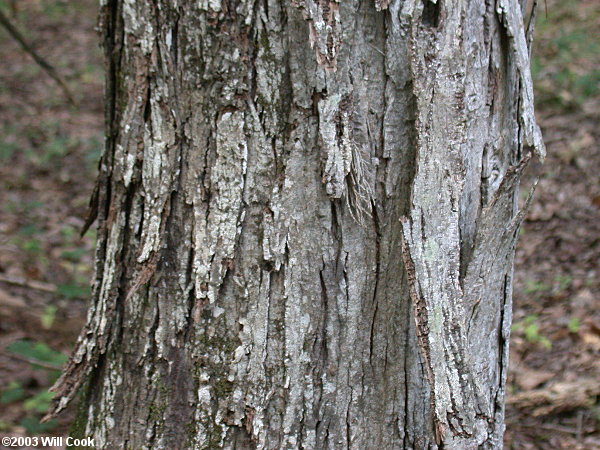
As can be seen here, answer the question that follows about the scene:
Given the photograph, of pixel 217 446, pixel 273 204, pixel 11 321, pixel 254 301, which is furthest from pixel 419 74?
pixel 11 321

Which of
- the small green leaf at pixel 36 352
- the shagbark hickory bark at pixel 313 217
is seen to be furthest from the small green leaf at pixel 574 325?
the small green leaf at pixel 36 352

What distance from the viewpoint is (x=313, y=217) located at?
1.58 meters

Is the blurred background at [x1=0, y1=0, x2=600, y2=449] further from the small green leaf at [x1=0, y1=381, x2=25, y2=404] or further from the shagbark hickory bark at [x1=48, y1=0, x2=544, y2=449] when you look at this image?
the shagbark hickory bark at [x1=48, y1=0, x2=544, y2=449]

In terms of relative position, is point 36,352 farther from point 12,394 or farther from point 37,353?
point 12,394

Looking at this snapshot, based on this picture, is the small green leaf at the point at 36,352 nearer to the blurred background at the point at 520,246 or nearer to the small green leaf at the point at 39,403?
the blurred background at the point at 520,246

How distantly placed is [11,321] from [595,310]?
132 inches

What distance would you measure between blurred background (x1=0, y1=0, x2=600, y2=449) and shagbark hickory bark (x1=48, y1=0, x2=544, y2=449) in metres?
1.23

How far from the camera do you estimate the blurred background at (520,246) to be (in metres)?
2.83

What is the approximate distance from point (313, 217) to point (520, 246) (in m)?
3.01

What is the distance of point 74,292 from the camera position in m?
3.26

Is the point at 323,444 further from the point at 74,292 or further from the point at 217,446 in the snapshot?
the point at 74,292

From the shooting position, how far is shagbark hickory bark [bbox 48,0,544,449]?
1496mm

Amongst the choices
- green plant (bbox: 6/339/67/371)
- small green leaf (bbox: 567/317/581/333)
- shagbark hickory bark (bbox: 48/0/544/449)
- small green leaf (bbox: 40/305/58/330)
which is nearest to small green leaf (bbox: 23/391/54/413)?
green plant (bbox: 6/339/67/371)

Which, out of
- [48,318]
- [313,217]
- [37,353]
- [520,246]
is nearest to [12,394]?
[37,353]
